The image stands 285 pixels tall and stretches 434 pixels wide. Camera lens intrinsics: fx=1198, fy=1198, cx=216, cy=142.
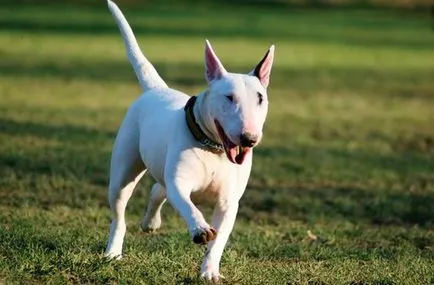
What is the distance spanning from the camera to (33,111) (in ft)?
57.2

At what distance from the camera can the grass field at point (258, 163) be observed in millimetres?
7422

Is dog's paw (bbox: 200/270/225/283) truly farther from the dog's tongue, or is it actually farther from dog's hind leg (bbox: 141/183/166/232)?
dog's hind leg (bbox: 141/183/166/232)

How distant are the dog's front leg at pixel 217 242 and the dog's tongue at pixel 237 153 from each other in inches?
15.5

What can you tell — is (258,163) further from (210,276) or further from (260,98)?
(260,98)

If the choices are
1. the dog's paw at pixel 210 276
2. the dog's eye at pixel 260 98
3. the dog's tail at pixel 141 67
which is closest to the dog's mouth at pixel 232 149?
the dog's eye at pixel 260 98

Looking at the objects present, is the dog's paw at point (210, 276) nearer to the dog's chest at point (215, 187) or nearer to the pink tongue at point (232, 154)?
the dog's chest at point (215, 187)

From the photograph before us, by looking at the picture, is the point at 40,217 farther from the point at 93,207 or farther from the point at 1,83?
the point at 1,83

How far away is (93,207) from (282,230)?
68.8 inches

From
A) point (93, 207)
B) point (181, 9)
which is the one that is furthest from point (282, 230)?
point (181, 9)

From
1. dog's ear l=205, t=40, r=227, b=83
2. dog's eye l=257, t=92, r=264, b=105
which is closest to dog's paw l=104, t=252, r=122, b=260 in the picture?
dog's ear l=205, t=40, r=227, b=83

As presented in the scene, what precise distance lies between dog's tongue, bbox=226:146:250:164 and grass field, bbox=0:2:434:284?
74 cm

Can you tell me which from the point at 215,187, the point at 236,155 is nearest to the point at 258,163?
the point at 215,187

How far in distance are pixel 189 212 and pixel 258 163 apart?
7536 millimetres

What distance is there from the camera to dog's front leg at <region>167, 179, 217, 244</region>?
629 centimetres
